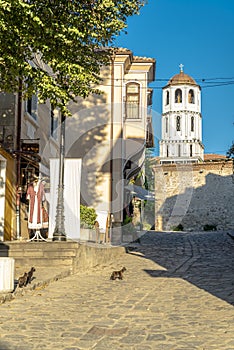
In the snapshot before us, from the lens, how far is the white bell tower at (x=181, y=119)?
84062 millimetres

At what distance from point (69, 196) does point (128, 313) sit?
7.40 m

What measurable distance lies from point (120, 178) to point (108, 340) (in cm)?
1570

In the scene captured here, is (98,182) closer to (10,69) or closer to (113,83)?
(113,83)

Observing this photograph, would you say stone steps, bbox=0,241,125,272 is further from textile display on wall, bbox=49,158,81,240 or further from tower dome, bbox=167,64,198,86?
tower dome, bbox=167,64,198,86

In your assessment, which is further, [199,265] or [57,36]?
[199,265]

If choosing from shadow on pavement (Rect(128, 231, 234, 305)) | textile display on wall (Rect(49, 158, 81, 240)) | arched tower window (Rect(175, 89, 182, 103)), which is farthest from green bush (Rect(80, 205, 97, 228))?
arched tower window (Rect(175, 89, 182, 103))

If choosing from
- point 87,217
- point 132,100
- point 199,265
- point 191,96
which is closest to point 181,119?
point 191,96

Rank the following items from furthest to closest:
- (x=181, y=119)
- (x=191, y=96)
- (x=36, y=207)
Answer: (x=191, y=96)
(x=181, y=119)
(x=36, y=207)

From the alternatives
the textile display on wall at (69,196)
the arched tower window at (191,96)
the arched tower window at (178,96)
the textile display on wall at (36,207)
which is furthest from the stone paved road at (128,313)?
the arched tower window at (191,96)

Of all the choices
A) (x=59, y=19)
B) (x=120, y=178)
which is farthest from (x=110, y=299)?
(x=120, y=178)

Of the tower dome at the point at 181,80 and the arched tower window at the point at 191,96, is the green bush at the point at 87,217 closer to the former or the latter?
the tower dome at the point at 181,80

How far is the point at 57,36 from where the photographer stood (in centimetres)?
920

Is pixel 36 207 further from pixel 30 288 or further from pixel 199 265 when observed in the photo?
pixel 30 288

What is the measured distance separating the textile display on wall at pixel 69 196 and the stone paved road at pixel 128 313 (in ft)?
6.22
